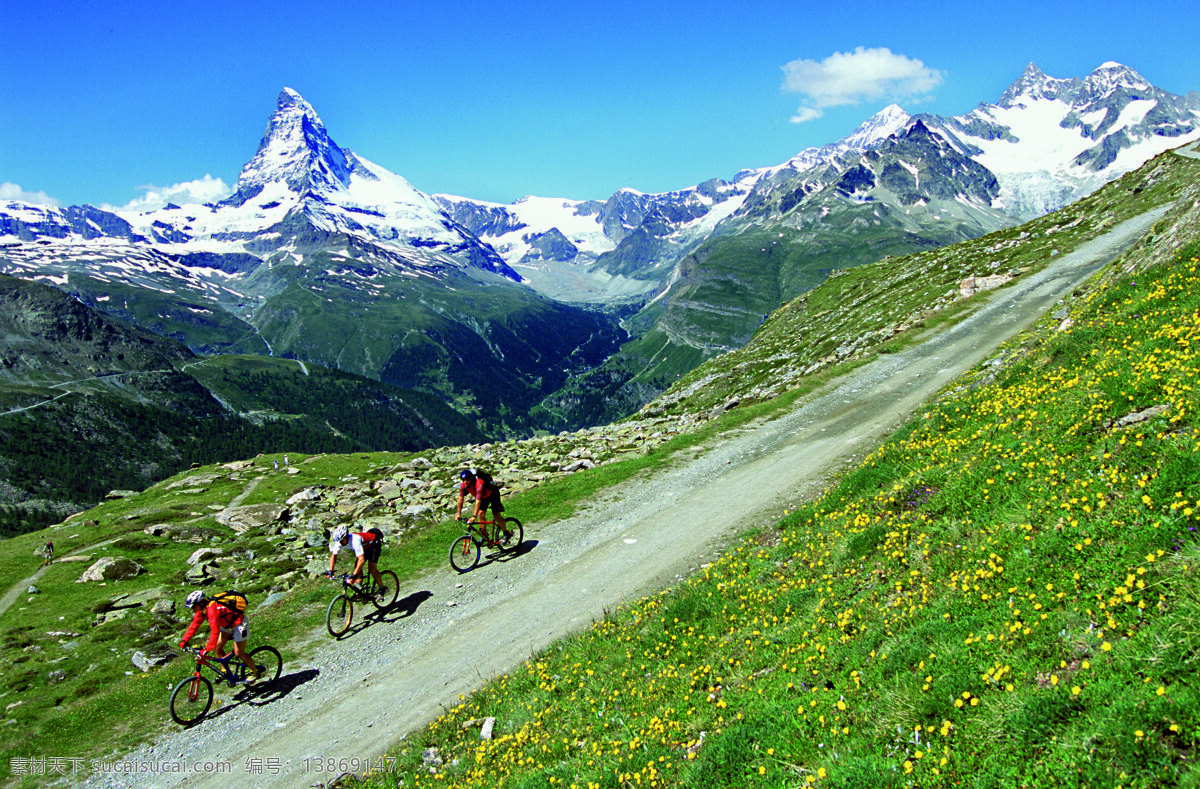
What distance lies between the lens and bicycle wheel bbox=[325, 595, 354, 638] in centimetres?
2173

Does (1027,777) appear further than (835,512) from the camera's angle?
No

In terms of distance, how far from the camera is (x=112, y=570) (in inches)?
1522

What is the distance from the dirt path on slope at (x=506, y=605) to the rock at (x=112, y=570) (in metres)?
25.9

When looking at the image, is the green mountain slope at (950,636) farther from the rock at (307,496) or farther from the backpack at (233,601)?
the rock at (307,496)

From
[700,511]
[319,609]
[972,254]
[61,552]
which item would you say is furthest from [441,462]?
[972,254]

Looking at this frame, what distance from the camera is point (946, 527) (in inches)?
489

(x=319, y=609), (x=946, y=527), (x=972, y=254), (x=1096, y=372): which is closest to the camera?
(x=946, y=527)

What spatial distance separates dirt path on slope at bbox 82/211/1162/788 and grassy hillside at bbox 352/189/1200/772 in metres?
2.43

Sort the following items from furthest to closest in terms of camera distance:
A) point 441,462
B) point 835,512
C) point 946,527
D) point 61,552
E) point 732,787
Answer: point 61,552 < point 441,462 < point 835,512 < point 946,527 < point 732,787

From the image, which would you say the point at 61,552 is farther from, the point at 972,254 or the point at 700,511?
the point at 972,254

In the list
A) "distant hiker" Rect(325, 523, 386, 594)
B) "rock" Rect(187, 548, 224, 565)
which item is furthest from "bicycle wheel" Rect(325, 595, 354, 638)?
"rock" Rect(187, 548, 224, 565)

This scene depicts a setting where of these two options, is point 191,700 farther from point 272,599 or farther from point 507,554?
point 507,554

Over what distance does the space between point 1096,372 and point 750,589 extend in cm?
1144

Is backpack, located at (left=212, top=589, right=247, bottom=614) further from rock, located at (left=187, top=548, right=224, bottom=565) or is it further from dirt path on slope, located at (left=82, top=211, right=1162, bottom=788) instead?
rock, located at (left=187, top=548, right=224, bottom=565)
